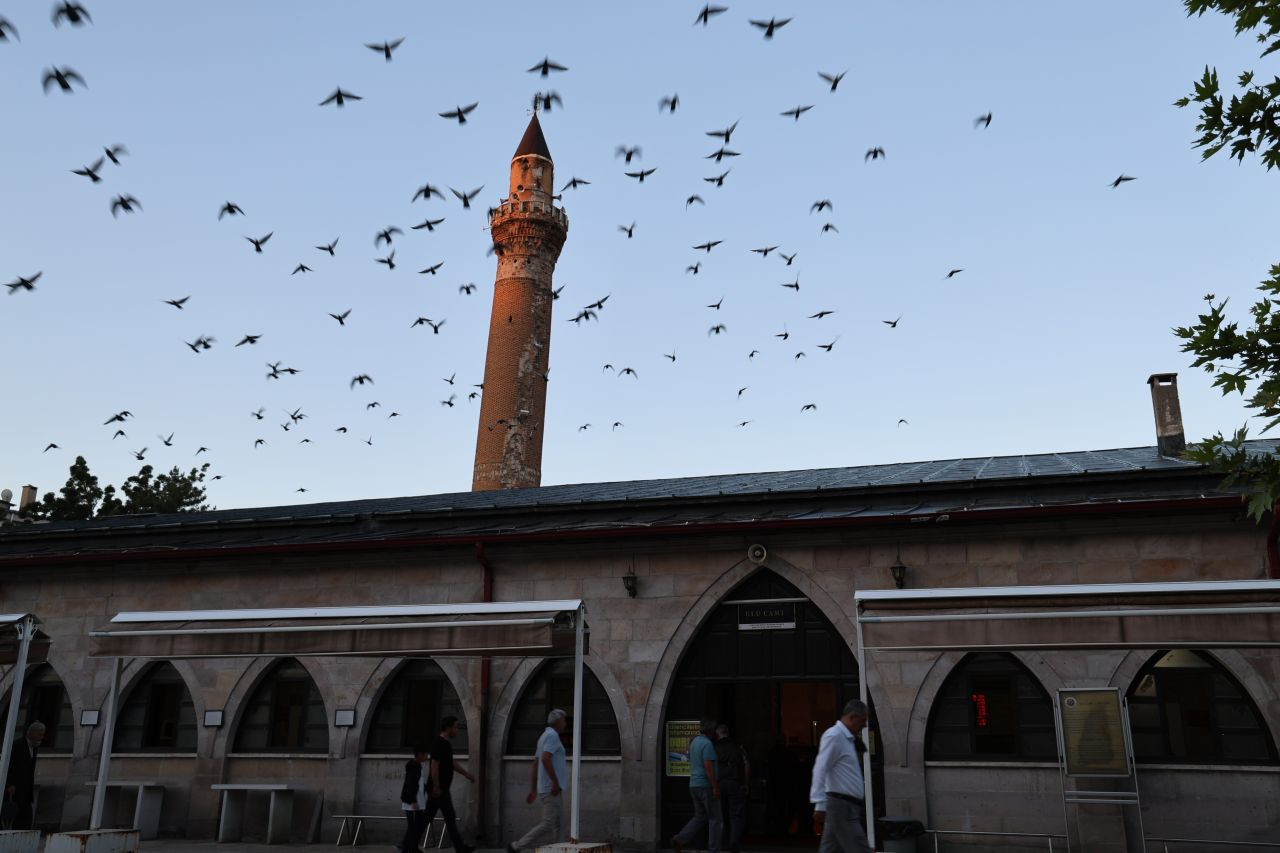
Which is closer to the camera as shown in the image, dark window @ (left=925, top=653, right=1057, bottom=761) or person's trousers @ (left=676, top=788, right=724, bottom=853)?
person's trousers @ (left=676, top=788, right=724, bottom=853)

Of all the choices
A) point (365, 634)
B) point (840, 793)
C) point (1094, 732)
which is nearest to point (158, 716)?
point (365, 634)

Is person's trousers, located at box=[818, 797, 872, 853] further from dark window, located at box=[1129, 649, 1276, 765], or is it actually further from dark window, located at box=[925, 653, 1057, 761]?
dark window, located at box=[1129, 649, 1276, 765]

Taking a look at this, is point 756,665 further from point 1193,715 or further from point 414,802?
point 1193,715

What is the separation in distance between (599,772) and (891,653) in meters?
4.14

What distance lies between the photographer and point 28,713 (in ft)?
55.4

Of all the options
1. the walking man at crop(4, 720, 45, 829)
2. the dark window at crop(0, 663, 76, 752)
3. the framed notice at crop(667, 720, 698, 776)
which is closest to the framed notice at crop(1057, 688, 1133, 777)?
the framed notice at crop(667, 720, 698, 776)

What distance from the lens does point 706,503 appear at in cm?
1573

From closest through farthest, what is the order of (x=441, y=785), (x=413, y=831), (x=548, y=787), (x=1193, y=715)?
(x=548, y=787)
(x=413, y=831)
(x=441, y=785)
(x=1193, y=715)

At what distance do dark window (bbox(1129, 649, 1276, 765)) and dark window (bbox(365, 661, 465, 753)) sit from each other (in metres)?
8.73

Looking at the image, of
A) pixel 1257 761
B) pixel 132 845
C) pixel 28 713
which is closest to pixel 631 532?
pixel 132 845

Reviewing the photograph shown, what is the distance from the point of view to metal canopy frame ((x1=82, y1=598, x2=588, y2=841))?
10109mm

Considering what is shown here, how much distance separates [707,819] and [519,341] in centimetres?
3005

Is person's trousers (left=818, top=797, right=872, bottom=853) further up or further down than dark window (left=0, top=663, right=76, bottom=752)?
further down

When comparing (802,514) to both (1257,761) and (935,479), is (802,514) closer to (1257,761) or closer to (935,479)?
(935,479)
